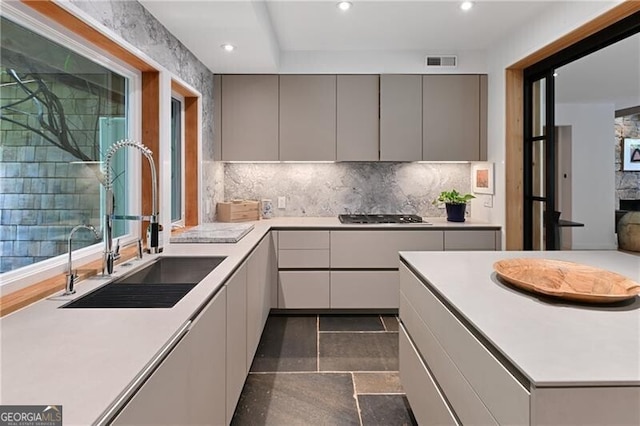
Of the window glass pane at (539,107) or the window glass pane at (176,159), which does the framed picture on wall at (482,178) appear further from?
the window glass pane at (176,159)

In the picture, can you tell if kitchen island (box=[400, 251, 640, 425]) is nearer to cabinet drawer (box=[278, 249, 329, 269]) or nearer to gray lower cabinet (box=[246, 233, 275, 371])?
gray lower cabinet (box=[246, 233, 275, 371])

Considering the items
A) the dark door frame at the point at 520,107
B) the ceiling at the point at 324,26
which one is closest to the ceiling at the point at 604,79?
the dark door frame at the point at 520,107

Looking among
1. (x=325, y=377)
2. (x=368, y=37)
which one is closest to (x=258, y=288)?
(x=325, y=377)

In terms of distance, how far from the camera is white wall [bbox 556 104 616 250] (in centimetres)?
296

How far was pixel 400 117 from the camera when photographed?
3771mm

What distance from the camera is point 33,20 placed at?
5.08 feet

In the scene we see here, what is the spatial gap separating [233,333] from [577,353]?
1.45 meters

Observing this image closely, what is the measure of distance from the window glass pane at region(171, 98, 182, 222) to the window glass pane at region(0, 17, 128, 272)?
0.95 metres

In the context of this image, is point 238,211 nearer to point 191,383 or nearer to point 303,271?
point 303,271

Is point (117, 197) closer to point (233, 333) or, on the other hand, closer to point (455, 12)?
point (233, 333)

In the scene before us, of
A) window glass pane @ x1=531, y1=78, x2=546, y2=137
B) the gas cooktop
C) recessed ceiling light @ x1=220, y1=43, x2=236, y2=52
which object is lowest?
the gas cooktop

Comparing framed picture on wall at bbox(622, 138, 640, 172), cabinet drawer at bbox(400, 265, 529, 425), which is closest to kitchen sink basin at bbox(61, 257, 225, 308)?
cabinet drawer at bbox(400, 265, 529, 425)

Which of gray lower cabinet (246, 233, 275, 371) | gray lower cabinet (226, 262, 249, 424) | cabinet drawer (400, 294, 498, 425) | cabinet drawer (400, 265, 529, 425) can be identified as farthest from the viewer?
gray lower cabinet (246, 233, 275, 371)

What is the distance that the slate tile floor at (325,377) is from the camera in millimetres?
2107
